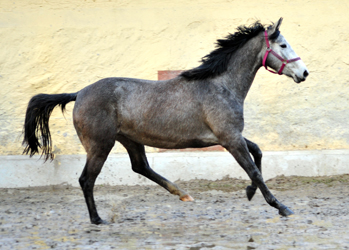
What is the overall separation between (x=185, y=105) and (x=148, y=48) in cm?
276

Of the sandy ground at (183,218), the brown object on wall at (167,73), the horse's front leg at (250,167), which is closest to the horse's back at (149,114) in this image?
the horse's front leg at (250,167)

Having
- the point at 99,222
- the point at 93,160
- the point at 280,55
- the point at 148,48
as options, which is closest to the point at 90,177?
the point at 93,160

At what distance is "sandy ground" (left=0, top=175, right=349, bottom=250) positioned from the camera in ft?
11.6

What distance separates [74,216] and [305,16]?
4.53 m

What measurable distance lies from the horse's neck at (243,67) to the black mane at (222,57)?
55 mm

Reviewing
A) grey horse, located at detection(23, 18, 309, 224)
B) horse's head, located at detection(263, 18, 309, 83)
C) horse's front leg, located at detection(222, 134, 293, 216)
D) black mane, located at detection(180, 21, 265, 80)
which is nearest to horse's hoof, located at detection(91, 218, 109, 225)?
grey horse, located at detection(23, 18, 309, 224)

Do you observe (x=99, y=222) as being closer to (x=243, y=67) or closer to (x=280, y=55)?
(x=243, y=67)

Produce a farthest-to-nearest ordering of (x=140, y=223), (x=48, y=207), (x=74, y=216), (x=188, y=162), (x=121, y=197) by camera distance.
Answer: (x=188, y=162) → (x=121, y=197) → (x=48, y=207) → (x=74, y=216) → (x=140, y=223)

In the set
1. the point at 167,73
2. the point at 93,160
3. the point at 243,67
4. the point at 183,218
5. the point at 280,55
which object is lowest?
the point at 183,218

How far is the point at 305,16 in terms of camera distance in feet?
22.6

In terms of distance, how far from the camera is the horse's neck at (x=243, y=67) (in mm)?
4559

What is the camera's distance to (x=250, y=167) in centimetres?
423

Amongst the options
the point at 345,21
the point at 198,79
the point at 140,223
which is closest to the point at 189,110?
the point at 198,79

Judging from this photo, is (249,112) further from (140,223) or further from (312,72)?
(140,223)
